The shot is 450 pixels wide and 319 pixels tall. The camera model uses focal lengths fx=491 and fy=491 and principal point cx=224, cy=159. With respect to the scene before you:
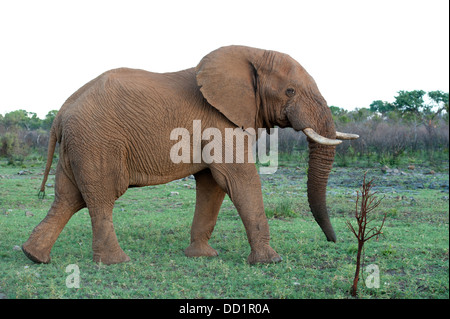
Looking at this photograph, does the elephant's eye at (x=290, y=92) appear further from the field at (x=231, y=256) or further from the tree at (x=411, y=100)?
the tree at (x=411, y=100)

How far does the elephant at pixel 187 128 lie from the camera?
5910mm

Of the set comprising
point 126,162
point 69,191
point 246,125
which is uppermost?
point 246,125

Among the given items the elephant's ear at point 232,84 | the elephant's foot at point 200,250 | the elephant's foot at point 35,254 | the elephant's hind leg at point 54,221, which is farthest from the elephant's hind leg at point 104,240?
the elephant's ear at point 232,84

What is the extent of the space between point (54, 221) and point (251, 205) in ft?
8.19

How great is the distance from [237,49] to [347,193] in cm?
684

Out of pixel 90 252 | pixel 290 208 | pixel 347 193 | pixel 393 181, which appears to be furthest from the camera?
pixel 393 181

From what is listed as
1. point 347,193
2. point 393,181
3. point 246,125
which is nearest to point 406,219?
point 347,193

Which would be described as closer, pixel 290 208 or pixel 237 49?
pixel 237 49

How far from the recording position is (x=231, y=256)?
6.39 m

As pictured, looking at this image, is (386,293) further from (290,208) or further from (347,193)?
(347,193)

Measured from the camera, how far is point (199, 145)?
605 centimetres

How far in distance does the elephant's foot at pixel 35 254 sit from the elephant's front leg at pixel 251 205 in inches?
94.3

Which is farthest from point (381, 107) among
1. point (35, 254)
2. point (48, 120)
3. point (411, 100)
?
point (35, 254)

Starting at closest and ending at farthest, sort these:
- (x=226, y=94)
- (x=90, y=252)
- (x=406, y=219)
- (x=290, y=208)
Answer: (x=226, y=94) < (x=90, y=252) < (x=406, y=219) < (x=290, y=208)
